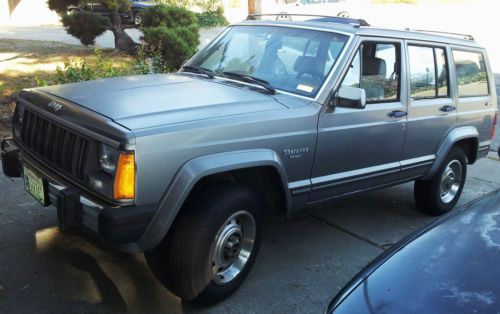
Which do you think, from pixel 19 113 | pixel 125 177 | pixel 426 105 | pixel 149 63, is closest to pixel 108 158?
pixel 125 177

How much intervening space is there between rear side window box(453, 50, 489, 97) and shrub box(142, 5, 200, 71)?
5273mm

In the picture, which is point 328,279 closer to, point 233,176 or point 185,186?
point 233,176

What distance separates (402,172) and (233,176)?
1900 mm

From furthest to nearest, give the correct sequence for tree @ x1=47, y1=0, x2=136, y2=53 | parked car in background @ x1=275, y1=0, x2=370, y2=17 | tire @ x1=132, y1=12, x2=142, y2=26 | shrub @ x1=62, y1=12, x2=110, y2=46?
parked car in background @ x1=275, y1=0, x2=370, y2=17, tire @ x1=132, y1=12, x2=142, y2=26, shrub @ x1=62, y1=12, x2=110, y2=46, tree @ x1=47, y1=0, x2=136, y2=53

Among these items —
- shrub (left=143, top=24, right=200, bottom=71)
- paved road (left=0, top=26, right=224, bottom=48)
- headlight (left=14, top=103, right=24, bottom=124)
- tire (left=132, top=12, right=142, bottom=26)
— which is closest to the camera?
headlight (left=14, top=103, right=24, bottom=124)

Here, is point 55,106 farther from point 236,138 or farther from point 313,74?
point 313,74

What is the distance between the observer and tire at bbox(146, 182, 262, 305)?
319 cm

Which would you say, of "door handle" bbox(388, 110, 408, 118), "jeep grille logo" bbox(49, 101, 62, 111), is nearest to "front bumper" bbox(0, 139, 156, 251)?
"jeep grille logo" bbox(49, 101, 62, 111)

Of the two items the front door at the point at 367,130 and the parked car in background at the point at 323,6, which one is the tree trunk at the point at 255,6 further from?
the parked car in background at the point at 323,6

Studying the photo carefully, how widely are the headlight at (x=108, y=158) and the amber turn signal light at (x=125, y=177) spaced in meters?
0.06

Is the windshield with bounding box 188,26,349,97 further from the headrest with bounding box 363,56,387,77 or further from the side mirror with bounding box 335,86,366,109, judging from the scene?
the headrest with bounding box 363,56,387,77

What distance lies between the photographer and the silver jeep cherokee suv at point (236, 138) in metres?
3.04

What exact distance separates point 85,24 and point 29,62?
4.93 feet

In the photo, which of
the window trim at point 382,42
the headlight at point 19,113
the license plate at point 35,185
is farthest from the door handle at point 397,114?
the headlight at point 19,113
